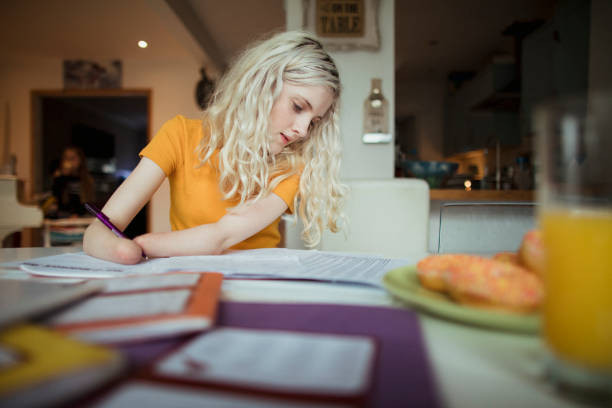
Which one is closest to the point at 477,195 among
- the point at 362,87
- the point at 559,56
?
the point at 362,87

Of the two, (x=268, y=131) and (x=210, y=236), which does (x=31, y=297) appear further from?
(x=268, y=131)

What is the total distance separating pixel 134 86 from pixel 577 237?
5.48m

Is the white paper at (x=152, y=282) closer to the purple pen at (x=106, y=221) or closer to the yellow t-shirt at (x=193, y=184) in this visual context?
the purple pen at (x=106, y=221)

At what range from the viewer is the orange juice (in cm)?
22

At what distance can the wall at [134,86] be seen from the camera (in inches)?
189

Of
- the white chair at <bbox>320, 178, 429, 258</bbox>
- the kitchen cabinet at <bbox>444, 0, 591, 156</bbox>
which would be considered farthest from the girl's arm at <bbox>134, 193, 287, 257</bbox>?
the kitchen cabinet at <bbox>444, 0, 591, 156</bbox>

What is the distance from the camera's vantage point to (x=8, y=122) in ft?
15.7

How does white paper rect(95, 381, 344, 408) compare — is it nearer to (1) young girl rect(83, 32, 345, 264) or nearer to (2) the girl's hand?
(2) the girl's hand

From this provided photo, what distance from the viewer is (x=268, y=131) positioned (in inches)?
44.5

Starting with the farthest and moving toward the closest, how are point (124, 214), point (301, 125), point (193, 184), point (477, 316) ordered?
point (193, 184)
point (301, 125)
point (124, 214)
point (477, 316)

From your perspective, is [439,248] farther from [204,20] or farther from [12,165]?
[12,165]

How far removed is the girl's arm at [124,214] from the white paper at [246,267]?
0.08 feet

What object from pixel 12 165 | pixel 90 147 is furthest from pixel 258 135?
pixel 90 147

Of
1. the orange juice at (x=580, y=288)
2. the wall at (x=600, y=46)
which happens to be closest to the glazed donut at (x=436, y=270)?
the orange juice at (x=580, y=288)
